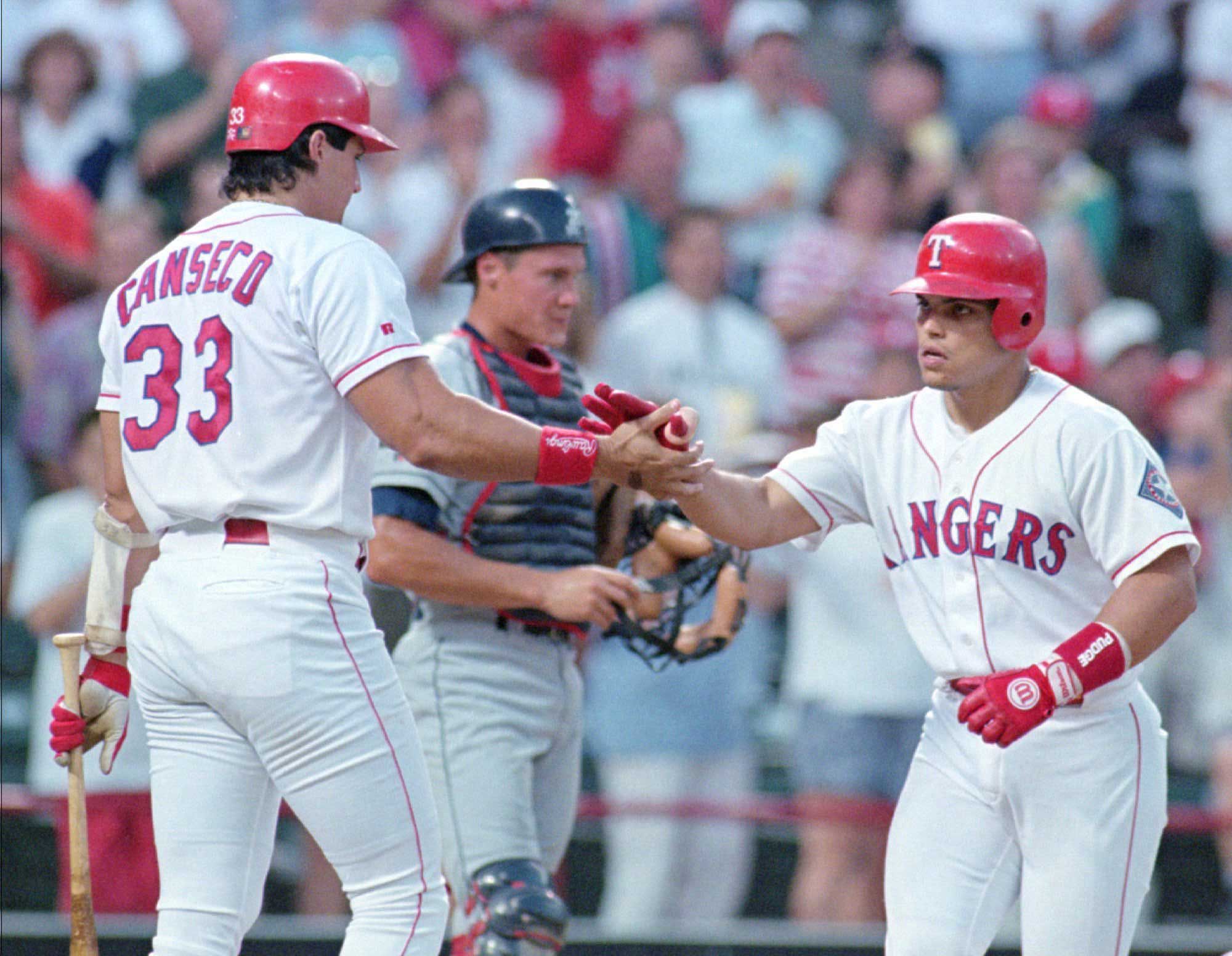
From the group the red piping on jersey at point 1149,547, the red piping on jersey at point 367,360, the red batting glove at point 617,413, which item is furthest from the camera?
the red batting glove at point 617,413

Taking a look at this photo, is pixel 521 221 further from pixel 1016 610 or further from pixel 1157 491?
pixel 1157 491

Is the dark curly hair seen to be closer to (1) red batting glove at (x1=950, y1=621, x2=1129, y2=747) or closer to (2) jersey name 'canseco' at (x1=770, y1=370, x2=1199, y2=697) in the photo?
(2) jersey name 'canseco' at (x1=770, y1=370, x2=1199, y2=697)

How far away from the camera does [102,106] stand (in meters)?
8.27

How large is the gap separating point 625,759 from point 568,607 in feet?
7.82

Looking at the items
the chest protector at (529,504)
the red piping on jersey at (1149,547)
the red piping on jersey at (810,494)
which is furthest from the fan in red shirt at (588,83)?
the red piping on jersey at (1149,547)

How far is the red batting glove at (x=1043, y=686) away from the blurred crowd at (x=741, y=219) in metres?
2.84

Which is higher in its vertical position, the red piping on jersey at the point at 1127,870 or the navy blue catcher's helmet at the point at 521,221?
the navy blue catcher's helmet at the point at 521,221

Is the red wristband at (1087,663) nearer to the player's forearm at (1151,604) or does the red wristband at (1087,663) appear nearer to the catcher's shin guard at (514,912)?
the player's forearm at (1151,604)

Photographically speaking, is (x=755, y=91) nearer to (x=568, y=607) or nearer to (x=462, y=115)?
(x=462, y=115)

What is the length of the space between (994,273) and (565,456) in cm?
101

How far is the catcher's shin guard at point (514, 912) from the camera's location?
4.01m

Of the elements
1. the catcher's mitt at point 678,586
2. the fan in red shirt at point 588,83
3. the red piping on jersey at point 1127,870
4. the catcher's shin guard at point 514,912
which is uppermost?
the fan in red shirt at point 588,83

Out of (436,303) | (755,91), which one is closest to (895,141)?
(755,91)

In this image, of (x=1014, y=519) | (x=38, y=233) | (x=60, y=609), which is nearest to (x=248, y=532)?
(x=1014, y=519)
